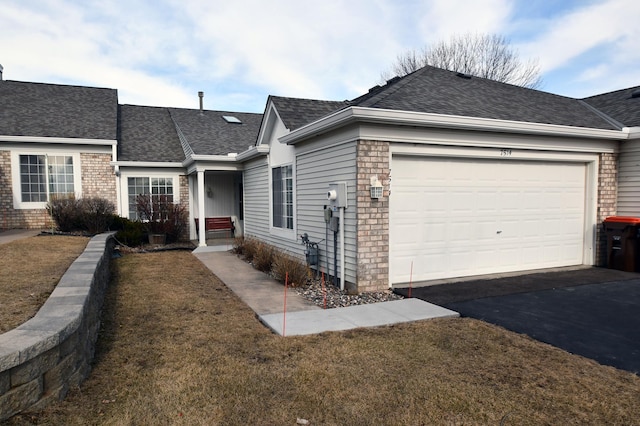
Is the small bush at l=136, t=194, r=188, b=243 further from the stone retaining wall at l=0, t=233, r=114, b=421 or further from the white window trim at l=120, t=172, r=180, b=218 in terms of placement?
the stone retaining wall at l=0, t=233, r=114, b=421

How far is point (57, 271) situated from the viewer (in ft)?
21.4

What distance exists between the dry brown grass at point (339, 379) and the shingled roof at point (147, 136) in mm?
10873

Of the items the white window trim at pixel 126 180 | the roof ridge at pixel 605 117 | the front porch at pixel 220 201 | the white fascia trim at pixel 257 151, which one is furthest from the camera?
the front porch at pixel 220 201

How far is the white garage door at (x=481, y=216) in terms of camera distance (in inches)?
298

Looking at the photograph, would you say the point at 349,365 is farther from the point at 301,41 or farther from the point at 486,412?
the point at 301,41

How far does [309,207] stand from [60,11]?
750 cm

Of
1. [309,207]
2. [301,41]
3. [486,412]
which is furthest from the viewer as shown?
[301,41]

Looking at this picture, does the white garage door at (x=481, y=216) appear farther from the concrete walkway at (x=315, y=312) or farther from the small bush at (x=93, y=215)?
the small bush at (x=93, y=215)

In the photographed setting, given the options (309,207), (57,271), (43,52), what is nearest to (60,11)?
(43,52)

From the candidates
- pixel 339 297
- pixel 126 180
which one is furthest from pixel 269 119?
pixel 126 180

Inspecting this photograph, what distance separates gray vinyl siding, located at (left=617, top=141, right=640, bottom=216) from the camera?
9086 mm

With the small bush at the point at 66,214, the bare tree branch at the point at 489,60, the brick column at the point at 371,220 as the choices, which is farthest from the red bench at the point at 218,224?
the bare tree branch at the point at 489,60

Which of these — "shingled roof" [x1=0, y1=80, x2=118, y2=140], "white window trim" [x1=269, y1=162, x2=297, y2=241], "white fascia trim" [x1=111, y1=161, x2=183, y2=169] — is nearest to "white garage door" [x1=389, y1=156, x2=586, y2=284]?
"white window trim" [x1=269, y1=162, x2=297, y2=241]

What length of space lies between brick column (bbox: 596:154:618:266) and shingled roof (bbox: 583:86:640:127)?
0.98 meters
